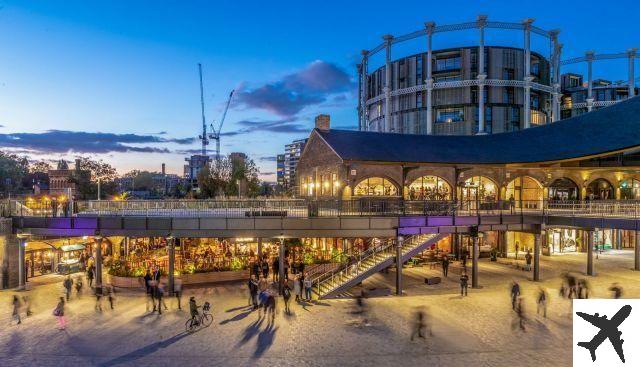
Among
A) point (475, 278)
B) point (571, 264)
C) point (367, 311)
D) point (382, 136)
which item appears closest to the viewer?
point (367, 311)

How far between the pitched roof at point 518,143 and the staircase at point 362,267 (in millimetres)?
7773

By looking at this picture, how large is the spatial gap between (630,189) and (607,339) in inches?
1422

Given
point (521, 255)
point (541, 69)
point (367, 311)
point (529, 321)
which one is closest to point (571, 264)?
point (521, 255)

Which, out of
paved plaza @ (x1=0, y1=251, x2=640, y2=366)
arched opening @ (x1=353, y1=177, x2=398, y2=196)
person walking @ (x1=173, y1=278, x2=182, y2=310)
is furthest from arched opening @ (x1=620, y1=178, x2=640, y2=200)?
person walking @ (x1=173, y1=278, x2=182, y2=310)

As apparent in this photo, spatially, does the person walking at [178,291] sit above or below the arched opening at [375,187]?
below

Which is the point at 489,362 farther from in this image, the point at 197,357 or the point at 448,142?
the point at 448,142

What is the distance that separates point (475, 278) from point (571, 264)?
13.2m

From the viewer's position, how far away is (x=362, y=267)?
24.8 meters

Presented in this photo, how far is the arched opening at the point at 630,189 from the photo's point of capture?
39.9 m

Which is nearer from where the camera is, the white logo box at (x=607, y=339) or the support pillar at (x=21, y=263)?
the white logo box at (x=607, y=339)

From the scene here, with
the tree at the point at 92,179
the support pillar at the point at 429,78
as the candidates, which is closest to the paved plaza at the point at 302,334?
the support pillar at the point at 429,78

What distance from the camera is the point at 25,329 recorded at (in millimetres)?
18484

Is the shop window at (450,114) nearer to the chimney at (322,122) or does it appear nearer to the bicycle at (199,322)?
the chimney at (322,122)

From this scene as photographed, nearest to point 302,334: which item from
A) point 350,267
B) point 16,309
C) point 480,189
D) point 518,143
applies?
point 350,267
